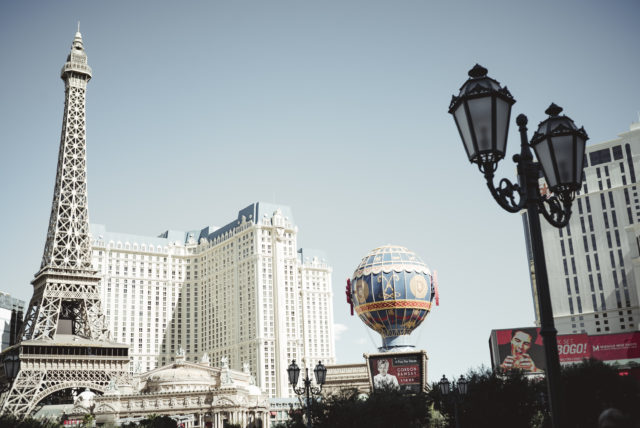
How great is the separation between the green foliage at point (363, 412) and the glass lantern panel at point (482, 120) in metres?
30.5

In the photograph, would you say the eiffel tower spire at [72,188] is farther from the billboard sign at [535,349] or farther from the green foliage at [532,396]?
the green foliage at [532,396]

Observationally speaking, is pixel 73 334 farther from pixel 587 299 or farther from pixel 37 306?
pixel 587 299

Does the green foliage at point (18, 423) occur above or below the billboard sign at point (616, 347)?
below

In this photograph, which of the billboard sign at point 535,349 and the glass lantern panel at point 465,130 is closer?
the glass lantern panel at point 465,130

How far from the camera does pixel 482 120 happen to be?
861 centimetres

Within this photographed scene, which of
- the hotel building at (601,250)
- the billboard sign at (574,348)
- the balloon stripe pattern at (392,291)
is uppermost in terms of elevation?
the hotel building at (601,250)

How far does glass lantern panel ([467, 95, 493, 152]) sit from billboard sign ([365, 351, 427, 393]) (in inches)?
1987

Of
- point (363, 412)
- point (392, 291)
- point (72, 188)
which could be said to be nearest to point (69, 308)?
point (72, 188)

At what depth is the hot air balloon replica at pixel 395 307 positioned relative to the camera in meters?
56.7

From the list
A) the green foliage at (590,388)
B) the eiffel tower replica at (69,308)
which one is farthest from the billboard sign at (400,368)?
the eiffel tower replica at (69,308)

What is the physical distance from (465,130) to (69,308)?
8783 cm

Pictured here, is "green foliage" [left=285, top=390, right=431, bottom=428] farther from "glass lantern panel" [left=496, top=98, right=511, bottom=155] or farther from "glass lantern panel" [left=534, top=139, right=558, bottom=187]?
"glass lantern panel" [left=496, top=98, right=511, bottom=155]

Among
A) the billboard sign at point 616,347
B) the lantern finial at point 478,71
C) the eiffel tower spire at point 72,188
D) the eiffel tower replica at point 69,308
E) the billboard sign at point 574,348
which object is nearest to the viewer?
the lantern finial at point 478,71

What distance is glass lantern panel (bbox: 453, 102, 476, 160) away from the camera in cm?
866
